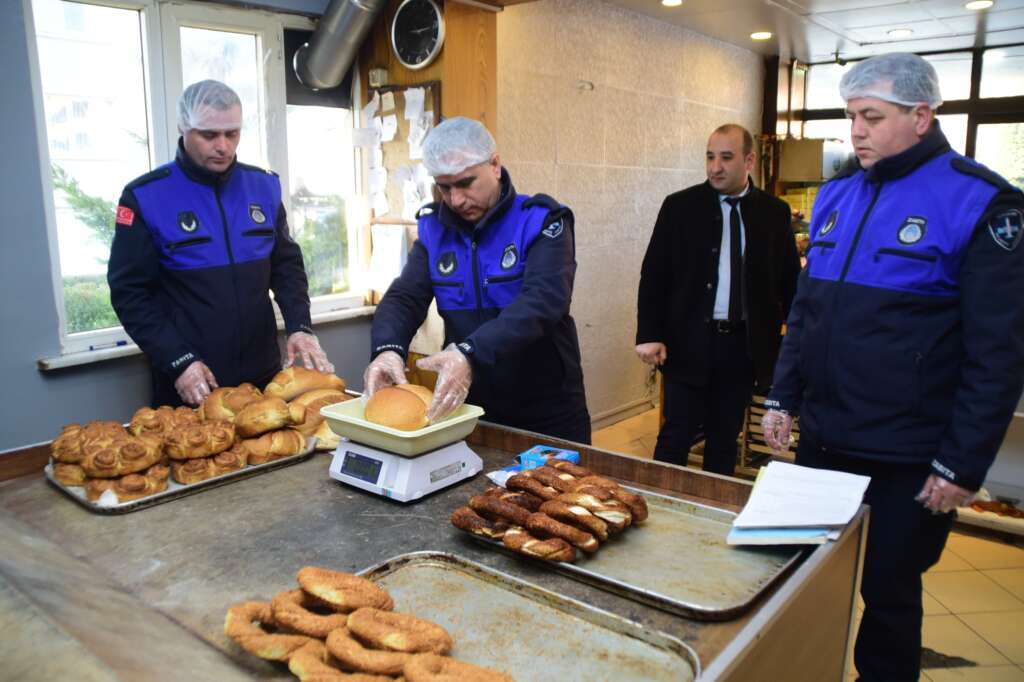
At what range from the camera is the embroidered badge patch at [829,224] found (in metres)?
1.99

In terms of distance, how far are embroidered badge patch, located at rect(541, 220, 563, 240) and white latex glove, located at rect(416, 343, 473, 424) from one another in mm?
469

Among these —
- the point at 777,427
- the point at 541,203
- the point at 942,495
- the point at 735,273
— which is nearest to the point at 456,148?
the point at 541,203

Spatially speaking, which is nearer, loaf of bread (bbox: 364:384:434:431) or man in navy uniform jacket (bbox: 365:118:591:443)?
loaf of bread (bbox: 364:384:434:431)

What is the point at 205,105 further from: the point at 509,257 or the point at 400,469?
the point at 400,469

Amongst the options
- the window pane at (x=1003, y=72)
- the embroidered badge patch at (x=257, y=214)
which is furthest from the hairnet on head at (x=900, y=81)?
the window pane at (x=1003, y=72)

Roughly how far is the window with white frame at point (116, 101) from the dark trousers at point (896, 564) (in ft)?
8.90

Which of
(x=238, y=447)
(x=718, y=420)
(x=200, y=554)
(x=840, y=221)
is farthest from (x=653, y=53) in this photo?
(x=200, y=554)

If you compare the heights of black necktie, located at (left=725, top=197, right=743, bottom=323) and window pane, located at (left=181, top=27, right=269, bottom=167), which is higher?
window pane, located at (left=181, top=27, right=269, bottom=167)

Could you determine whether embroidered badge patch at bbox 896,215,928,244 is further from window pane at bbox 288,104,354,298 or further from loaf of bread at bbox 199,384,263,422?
window pane at bbox 288,104,354,298

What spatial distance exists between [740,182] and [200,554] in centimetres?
254

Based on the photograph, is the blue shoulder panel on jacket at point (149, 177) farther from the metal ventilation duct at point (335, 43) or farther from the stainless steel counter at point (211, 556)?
the metal ventilation duct at point (335, 43)

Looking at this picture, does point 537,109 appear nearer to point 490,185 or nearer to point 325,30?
point 325,30

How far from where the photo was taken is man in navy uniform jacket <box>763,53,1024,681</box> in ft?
5.53

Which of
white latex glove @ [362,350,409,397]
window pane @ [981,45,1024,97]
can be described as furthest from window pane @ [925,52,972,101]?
white latex glove @ [362,350,409,397]
